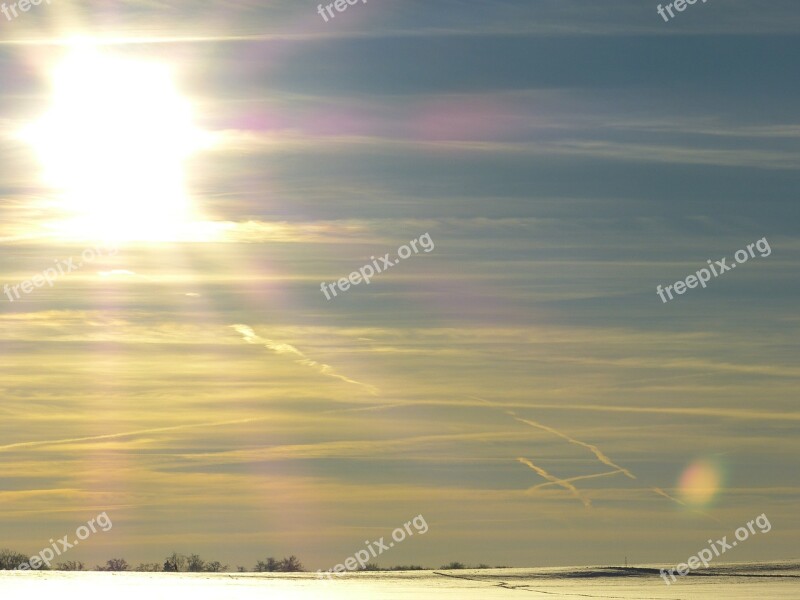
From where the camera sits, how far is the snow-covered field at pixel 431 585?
108 ft

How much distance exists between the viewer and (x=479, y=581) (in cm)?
4112

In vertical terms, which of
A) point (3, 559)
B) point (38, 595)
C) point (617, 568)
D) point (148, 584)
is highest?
point (3, 559)

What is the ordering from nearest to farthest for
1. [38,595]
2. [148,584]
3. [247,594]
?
1. [38,595]
2. [247,594]
3. [148,584]

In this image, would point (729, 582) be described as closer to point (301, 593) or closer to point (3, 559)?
point (301, 593)

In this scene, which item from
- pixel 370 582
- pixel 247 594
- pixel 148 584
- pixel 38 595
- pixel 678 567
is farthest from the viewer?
pixel 678 567

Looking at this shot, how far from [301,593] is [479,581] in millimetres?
8819

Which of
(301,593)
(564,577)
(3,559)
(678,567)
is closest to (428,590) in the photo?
(301,593)

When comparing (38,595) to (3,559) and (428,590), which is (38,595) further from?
(3,559)

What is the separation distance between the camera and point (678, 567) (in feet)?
143

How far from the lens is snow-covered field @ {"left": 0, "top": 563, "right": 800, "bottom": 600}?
32.9 metres

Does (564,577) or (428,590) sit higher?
(564,577)

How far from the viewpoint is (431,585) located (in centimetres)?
3831

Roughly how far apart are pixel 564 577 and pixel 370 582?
24.3 ft

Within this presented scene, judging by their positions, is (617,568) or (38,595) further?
(617,568)
